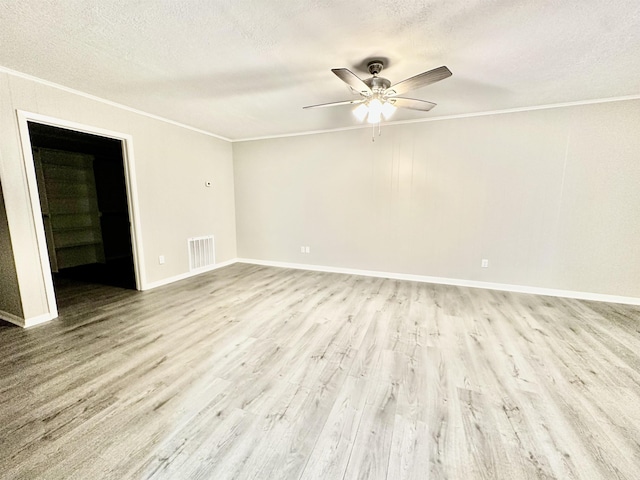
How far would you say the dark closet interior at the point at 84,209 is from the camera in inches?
186

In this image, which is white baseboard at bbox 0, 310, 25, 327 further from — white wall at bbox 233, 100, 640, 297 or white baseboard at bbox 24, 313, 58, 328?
white wall at bbox 233, 100, 640, 297

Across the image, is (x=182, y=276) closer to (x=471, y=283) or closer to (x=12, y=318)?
(x=12, y=318)

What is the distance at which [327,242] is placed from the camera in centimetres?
495

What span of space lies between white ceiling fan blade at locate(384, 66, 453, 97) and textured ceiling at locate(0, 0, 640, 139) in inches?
11.3

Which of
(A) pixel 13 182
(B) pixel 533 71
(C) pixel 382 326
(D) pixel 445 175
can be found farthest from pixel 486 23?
(A) pixel 13 182

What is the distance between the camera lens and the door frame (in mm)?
2697

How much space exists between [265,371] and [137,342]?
1348 millimetres

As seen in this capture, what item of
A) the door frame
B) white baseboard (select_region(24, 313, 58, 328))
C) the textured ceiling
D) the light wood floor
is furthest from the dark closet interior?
the textured ceiling

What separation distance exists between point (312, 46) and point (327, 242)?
3.25 meters

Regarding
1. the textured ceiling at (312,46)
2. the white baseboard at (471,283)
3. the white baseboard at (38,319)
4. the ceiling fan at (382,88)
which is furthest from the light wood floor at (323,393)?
the textured ceiling at (312,46)

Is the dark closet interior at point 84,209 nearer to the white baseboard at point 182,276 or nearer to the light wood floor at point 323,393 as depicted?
the white baseboard at point 182,276

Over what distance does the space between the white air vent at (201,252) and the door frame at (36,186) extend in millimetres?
885

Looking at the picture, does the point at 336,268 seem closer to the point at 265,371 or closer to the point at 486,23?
the point at 265,371

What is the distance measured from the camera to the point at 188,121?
13.6 feet
